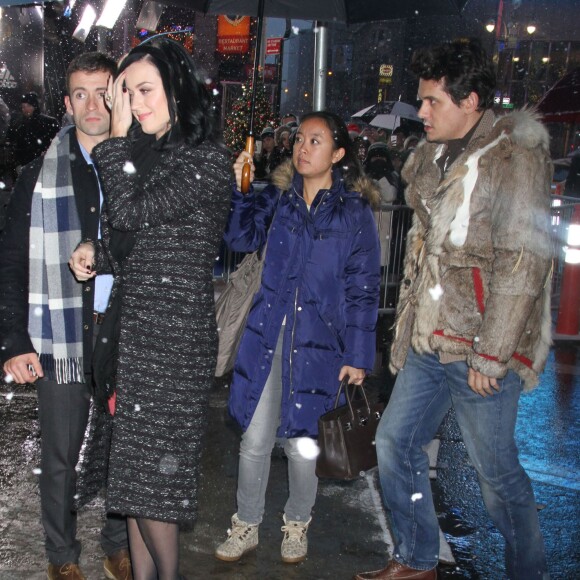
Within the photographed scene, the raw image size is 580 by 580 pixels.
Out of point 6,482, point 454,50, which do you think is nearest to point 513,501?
point 454,50

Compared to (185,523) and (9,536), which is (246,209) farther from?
(9,536)

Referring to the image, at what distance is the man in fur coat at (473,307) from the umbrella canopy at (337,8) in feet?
8.06

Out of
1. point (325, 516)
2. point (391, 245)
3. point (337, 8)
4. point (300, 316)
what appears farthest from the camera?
point (391, 245)

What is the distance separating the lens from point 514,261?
3.13m

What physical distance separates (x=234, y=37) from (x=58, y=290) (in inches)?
1270

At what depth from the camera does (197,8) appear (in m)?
5.94

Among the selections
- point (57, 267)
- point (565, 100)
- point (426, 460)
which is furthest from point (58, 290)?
point (565, 100)

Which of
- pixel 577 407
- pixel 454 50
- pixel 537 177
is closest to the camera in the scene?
pixel 537 177

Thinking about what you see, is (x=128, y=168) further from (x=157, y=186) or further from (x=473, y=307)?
(x=473, y=307)

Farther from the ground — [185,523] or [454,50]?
[454,50]

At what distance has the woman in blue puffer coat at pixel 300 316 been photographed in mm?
3873

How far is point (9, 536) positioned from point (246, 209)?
208 cm

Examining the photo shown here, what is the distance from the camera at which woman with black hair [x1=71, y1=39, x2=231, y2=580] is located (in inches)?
110

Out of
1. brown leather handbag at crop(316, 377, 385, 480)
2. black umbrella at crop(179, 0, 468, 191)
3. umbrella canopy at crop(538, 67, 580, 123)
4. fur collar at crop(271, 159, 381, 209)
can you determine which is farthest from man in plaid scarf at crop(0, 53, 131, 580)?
umbrella canopy at crop(538, 67, 580, 123)
